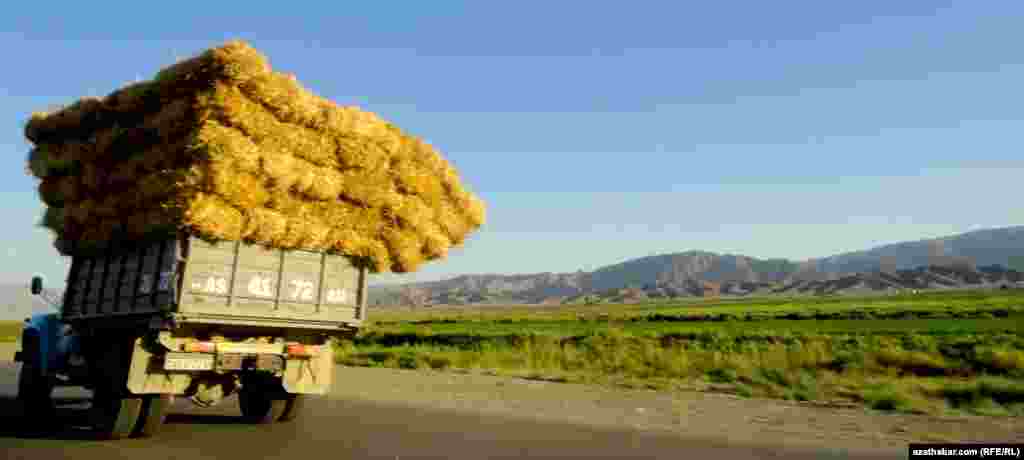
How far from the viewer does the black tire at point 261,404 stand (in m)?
10.6

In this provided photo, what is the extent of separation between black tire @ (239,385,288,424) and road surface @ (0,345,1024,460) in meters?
0.27

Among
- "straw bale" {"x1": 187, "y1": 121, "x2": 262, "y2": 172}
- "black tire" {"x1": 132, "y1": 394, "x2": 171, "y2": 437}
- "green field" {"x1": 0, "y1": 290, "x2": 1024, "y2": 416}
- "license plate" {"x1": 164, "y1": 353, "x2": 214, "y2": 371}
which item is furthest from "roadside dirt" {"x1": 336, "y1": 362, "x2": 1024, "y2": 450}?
"straw bale" {"x1": 187, "y1": 121, "x2": 262, "y2": 172}

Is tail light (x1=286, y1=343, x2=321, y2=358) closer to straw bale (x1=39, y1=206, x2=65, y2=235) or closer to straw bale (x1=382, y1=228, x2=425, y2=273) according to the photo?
straw bale (x1=382, y1=228, x2=425, y2=273)

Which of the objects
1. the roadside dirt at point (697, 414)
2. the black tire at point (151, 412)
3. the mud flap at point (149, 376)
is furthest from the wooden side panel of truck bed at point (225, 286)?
the roadside dirt at point (697, 414)

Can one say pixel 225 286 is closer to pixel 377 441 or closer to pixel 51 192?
pixel 377 441

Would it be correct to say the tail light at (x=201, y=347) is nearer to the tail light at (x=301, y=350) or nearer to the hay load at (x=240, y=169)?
the tail light at (x=301, y=350)

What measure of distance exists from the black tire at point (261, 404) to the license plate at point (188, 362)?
1651mm

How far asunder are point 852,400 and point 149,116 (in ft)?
43.2

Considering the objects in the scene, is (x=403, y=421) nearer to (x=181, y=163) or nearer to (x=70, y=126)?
(x=181, y=163)

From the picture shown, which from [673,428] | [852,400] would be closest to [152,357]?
[673,428]

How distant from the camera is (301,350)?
9.73m

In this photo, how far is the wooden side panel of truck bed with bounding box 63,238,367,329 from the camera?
333 inches

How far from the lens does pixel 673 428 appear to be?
1090 centimetres

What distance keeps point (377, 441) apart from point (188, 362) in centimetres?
245
